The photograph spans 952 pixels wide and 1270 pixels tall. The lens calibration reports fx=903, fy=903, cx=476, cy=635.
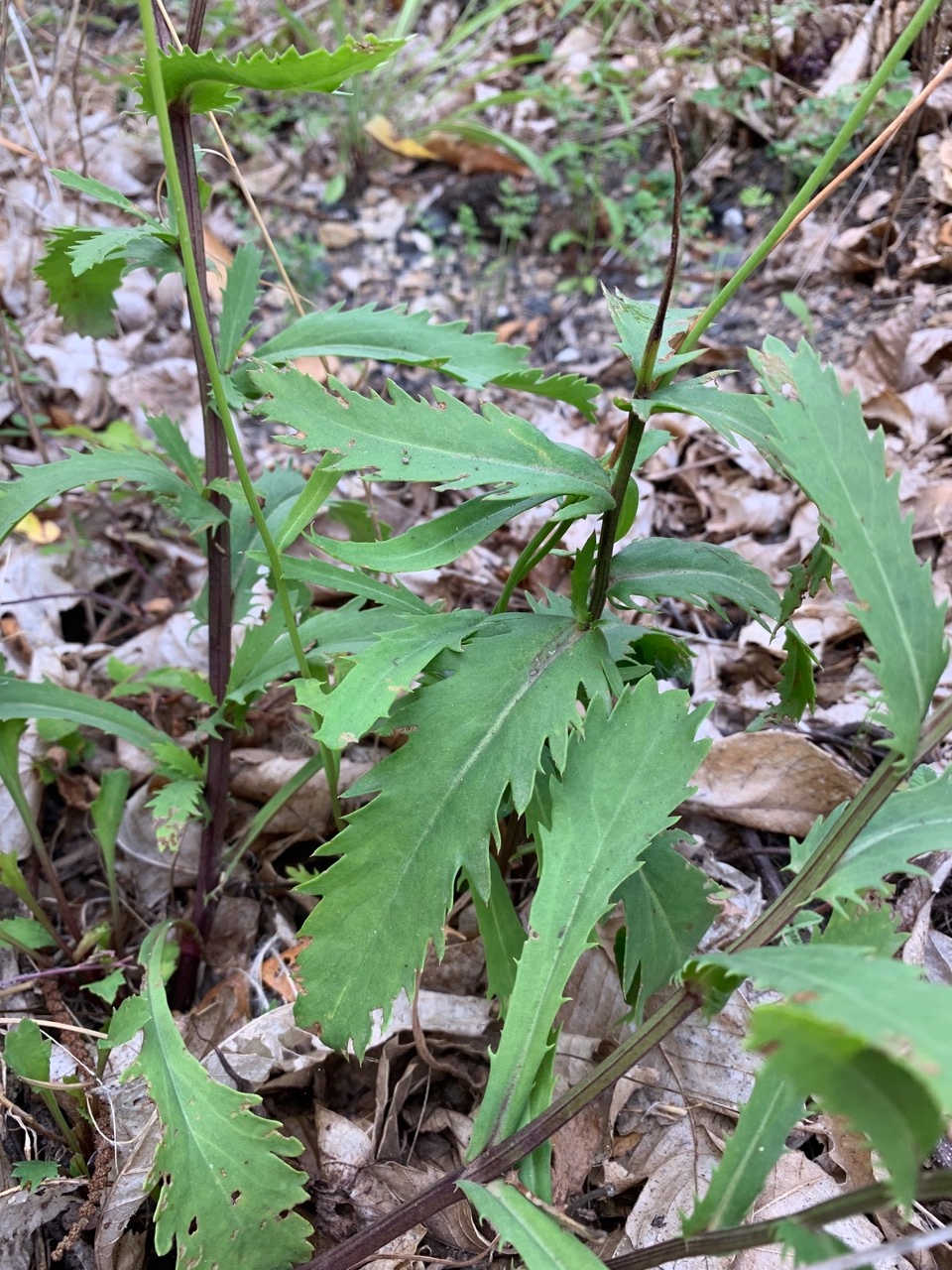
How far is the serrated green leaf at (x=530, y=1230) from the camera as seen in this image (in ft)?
2.66

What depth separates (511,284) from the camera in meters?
3.33

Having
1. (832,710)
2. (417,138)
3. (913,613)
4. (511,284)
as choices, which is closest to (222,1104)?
(913,613)

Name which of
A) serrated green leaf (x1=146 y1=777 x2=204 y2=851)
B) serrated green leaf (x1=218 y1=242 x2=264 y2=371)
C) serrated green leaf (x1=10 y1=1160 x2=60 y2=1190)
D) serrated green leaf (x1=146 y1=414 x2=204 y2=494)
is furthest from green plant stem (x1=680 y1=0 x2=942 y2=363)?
serrated green leaf (x1=10 y1=1160 x2=60 y2=1190)

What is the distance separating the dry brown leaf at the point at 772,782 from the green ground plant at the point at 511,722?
0.32 metres

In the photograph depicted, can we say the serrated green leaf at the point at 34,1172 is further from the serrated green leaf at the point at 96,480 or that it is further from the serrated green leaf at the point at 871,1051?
the serrated green leaf at the point at 871,1051

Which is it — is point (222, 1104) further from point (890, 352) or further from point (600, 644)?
point (890, 352)

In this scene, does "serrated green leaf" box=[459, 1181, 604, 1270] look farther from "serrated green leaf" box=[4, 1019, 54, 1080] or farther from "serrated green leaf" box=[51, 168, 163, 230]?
"serrated green leaf" box=[51, 168, 163, 230]

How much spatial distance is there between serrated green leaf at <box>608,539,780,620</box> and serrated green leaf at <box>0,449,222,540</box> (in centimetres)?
59

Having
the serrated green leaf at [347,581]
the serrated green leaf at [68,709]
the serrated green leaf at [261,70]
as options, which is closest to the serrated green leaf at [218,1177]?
the serrated green leaf at [68,709]

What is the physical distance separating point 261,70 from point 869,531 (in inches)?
34.4

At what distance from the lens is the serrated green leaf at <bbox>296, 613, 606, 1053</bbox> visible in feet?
3.43

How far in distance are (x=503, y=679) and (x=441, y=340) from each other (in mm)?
613

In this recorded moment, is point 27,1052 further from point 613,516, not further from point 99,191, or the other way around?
point 99,191

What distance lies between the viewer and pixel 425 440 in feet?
3.64
